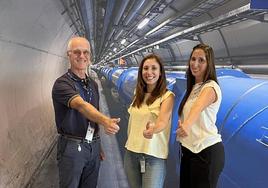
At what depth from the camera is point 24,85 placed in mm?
4203

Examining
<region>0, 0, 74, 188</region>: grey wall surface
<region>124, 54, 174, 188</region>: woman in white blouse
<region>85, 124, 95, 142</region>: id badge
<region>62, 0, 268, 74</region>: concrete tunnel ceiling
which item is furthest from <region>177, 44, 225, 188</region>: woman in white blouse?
<region>62, 0, 268, 74</region>: concrete tunnel ceiling

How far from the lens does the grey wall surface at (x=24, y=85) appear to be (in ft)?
10.4

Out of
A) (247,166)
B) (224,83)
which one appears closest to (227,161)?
(247,166)

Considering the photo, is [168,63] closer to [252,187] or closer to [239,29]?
[239,29]

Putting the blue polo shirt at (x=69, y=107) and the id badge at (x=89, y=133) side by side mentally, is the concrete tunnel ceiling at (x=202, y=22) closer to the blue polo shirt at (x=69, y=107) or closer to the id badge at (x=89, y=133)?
the blue polo shirt at (x=69, y=107)

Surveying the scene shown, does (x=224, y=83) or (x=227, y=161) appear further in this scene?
(x=224, y=83)

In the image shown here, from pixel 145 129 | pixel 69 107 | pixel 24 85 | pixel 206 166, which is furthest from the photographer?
pixel 24 85

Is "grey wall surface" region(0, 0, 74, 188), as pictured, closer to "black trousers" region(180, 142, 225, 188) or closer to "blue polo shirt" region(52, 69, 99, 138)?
"blue polo shirt" region(52, 69, 99, 138)

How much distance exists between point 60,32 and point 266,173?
5.32m

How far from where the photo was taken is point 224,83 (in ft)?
9.98

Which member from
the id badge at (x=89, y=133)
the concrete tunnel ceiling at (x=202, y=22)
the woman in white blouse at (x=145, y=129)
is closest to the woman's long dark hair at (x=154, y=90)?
the woman in white blouse at (x=145, y=129)

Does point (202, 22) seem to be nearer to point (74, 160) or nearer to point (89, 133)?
point (89, 133)

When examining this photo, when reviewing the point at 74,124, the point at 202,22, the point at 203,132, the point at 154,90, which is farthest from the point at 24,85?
the point at 202,22

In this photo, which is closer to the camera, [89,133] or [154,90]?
[154,90]
